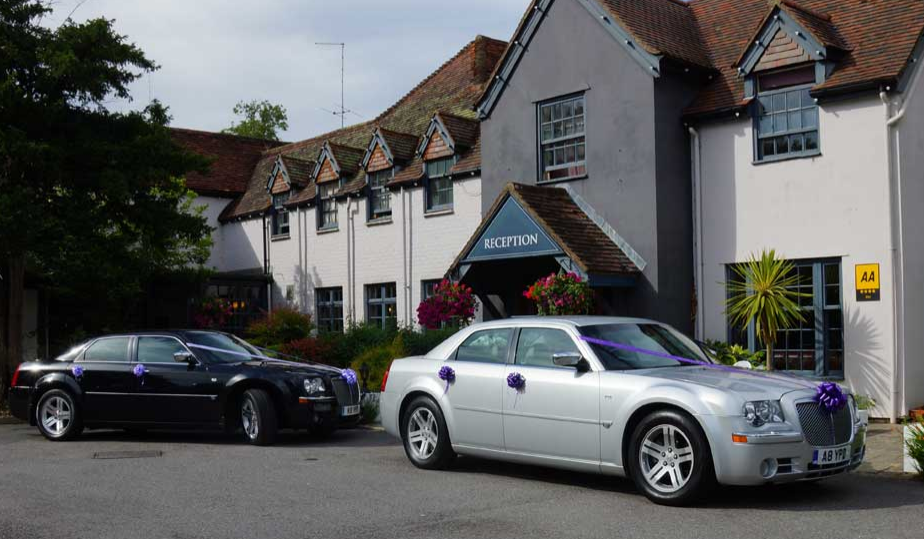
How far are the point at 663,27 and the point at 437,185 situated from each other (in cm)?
714

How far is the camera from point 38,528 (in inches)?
301

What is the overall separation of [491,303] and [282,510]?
40.4 ft

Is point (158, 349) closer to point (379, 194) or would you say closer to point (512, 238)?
point (512, 238)

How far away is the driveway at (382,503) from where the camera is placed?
293 inches

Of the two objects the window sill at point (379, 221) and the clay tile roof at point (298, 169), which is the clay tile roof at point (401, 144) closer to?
the window sill at point (379, 221)

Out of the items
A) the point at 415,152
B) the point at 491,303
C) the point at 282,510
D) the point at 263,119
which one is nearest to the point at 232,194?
the point at 415,152

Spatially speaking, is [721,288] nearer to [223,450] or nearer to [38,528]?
[223,450]

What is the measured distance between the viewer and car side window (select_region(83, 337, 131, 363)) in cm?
1388

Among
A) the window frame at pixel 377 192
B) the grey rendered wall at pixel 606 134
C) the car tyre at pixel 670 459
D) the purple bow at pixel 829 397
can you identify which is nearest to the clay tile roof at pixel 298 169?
the window frame at pixel 377 192

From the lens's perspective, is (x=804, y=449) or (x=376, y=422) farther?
(x=376, y=422)

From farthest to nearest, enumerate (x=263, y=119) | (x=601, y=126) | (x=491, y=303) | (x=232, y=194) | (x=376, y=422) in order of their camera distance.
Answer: (x=263, y=119) < (x=232, y=194) < (x=491, y=303) < (x=601, y=126) < (x=376, y=422)

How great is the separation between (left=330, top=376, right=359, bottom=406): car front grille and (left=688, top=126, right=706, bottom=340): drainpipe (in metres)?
6.83

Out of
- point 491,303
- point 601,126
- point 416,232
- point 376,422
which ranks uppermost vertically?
point 601,126

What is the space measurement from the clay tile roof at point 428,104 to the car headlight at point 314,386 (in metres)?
12.0
